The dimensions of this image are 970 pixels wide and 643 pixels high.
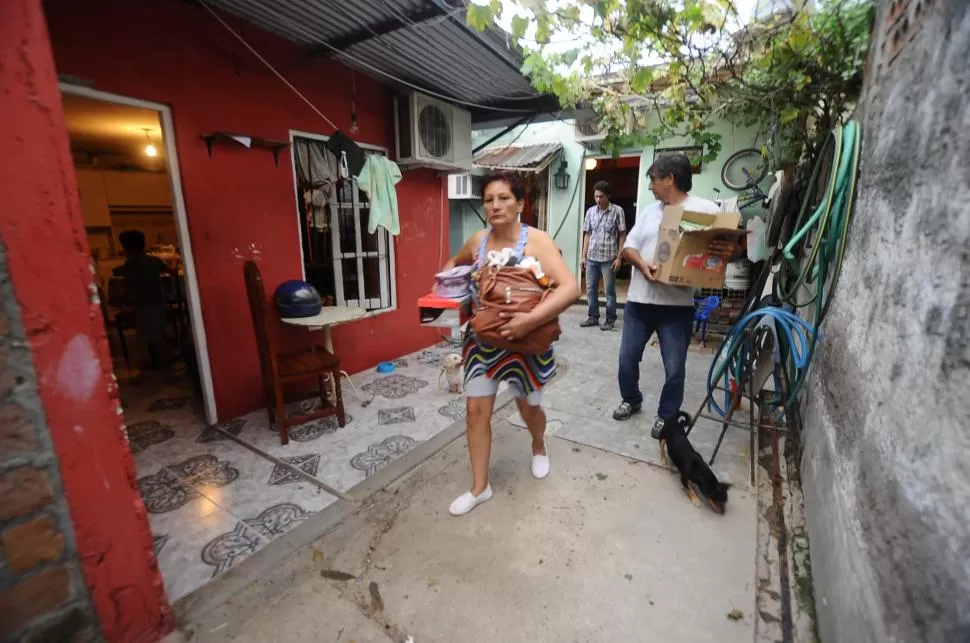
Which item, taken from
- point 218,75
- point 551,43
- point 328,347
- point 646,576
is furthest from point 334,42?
point 646,576

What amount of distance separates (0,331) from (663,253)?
2.91 meters

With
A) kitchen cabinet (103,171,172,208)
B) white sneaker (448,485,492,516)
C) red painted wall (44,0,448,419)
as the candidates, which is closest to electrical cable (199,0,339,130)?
red painted wall (44,0,448,419)

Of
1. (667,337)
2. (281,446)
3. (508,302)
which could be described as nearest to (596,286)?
(667,337)

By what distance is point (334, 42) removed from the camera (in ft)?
11.4

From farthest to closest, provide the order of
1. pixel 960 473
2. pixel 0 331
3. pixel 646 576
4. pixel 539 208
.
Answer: pixel 539 208 < pixel 646 576 < pixel 0 331 < pixel 960 473

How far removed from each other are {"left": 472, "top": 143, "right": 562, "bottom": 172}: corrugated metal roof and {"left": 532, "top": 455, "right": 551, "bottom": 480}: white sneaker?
5859 mm

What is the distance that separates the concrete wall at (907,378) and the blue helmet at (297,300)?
3.45 m

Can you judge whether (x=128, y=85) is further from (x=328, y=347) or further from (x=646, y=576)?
(x=646, y=576)

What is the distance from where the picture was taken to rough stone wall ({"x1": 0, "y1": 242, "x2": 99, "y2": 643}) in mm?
1198

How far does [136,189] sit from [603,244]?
815 cm

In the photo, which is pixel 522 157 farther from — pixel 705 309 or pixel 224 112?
pixel 224 112

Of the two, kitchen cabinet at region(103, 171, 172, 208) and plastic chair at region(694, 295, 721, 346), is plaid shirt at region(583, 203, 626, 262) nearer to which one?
plastic chair at region(694, 295, 721, 346)

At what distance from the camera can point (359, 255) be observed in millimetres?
4641

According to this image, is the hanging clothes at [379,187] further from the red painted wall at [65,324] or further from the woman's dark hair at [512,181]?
the red painted wall at [65,324]
